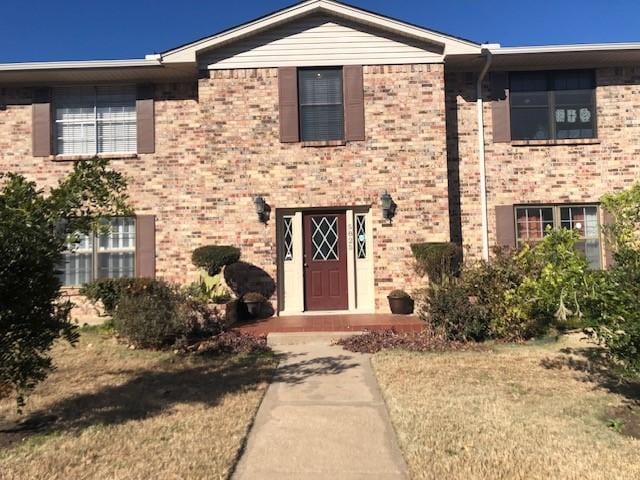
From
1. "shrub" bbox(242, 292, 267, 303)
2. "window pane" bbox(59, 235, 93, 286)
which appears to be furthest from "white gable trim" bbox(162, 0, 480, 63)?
"shrub" bbox(242, 292, 267, 303)

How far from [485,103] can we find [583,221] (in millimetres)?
3243

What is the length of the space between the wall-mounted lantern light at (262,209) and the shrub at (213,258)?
942 millimetres

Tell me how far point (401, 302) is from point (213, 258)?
12.0ft

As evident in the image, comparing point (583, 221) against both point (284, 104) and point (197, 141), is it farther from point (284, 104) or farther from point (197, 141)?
point (197, 141)

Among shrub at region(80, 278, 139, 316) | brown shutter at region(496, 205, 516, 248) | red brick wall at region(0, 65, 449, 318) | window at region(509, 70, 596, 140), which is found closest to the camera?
shrub at region(80, 278, 139, 316)

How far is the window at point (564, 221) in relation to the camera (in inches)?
403

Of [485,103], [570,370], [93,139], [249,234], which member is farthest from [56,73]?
[570,370]

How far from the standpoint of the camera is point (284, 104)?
388 inches

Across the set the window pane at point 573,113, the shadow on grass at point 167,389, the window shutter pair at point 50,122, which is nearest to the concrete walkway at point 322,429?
the shadow on grass at point 167,389

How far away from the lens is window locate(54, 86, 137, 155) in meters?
10.5

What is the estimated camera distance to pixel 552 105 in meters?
10.3

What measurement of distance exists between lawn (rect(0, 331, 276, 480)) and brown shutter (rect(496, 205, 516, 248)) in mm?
5966

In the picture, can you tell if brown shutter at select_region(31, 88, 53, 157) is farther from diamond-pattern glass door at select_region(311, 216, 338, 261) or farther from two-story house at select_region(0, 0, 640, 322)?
diamond-pattern glass door at select_region(311, 216, 338, 261)

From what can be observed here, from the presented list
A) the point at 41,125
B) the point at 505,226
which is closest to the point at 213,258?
the point at 41,125
